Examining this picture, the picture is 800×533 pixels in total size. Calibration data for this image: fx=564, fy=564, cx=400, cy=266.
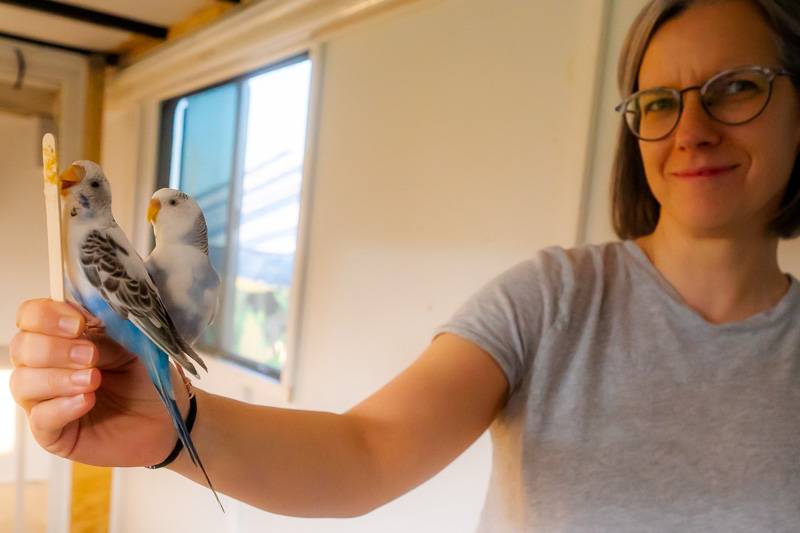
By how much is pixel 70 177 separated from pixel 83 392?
13cm

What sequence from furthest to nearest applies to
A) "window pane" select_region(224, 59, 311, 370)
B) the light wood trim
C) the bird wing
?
the light wood trim, "window pane" select_region(224, 59, 311, 370), the bird wing

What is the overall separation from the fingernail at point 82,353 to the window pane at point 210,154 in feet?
4.97

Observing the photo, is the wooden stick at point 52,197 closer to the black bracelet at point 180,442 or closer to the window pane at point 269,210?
the black bracelet at point 180,442

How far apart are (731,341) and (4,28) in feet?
7.58

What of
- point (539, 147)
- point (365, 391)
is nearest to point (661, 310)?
point (539, 147)

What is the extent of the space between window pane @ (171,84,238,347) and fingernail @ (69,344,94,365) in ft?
4.97

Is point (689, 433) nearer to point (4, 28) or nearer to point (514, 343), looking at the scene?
point (514, 343)

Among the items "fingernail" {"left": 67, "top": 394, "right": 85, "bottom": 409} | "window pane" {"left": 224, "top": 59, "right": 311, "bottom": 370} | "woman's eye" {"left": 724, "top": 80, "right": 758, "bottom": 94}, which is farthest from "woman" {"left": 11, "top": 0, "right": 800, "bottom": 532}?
"window pane" {"left": 224, "top": 59, "right": 311, "bottom": 370}

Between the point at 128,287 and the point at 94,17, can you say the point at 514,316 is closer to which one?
the point at 128,287

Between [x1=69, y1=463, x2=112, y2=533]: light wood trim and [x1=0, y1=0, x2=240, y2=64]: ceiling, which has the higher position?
[x1=0, y1=0, x2=240, y2=64]: ceiling

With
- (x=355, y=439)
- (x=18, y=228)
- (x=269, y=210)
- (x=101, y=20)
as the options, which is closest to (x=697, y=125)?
(x=355, y=439)

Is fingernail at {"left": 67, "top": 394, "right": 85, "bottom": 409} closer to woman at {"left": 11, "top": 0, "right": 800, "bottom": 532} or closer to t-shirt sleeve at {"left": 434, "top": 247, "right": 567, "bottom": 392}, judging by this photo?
woman at {"left": 11, "top": 0, "right": 800, "bottom": 532}

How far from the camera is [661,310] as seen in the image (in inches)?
24.5

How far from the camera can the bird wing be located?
0.30m
